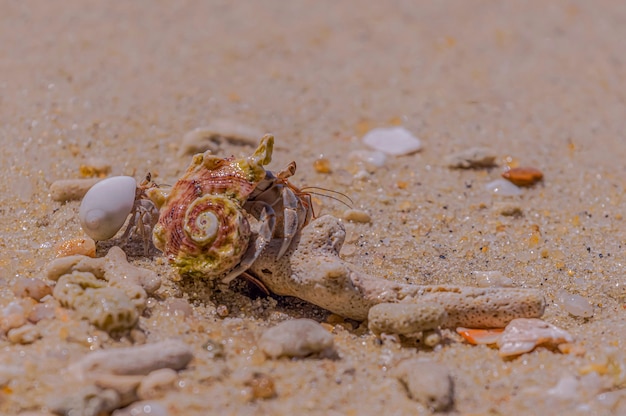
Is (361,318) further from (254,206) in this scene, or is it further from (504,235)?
(504,235)

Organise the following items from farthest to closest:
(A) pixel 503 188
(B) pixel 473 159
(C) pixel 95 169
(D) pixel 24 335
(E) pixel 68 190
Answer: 1. (B) pixel 473 159
2. (A) pixel 503 188
3. (C) pixel 95 169
4. (E) pixel 68 190
5. (D) pixel 24 335

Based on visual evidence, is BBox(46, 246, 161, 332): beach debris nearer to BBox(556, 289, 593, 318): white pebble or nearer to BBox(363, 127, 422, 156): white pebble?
BBox(556, 289, 593, 318): white pebble

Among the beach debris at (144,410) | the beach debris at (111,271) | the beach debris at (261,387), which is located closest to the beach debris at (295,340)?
the beach debris at (261,387)

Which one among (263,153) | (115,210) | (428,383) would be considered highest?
(263,153)

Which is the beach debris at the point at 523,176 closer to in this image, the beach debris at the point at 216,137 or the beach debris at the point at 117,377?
the beach debris at the point at 216,137

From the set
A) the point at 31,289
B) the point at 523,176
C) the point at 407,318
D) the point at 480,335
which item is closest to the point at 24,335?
the point at 31,289

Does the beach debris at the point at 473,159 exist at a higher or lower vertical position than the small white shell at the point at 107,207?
lower

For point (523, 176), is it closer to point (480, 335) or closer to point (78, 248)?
point (480, 335)
